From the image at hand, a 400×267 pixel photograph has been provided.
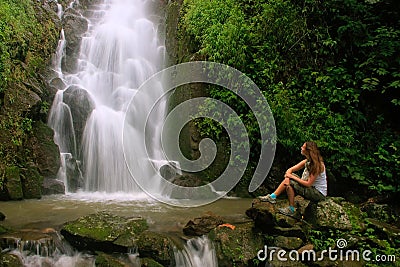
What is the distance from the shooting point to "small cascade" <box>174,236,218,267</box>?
4773 mm

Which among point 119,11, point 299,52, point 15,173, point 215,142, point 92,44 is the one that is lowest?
point 15,173

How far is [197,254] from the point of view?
16.1 feet

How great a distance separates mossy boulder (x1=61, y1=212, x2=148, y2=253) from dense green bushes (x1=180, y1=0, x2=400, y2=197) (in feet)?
12.8

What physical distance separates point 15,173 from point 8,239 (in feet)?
9.60

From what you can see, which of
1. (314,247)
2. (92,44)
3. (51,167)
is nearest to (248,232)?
(314,247)

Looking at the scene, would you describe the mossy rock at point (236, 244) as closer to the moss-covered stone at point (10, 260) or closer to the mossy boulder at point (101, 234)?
the mossy boulder at point (101, 234)

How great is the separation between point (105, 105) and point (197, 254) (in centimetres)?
617

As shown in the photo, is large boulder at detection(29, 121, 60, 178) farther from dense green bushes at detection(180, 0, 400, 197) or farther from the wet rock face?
the wet rock face

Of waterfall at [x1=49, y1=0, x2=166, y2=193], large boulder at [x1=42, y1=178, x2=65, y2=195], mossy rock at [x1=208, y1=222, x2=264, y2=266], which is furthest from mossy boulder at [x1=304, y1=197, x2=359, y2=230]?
large boulder at [x1=42, y1=178, x2=65, y2=195]

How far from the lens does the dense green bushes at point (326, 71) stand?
7.51 m

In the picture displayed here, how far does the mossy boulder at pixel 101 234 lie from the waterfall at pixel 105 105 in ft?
10.0

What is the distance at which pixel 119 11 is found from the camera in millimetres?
14242

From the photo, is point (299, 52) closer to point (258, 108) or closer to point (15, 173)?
point (258, 108)

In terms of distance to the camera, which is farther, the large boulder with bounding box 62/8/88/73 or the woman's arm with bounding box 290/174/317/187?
the large boulder with bounding box 62/8/88/73
